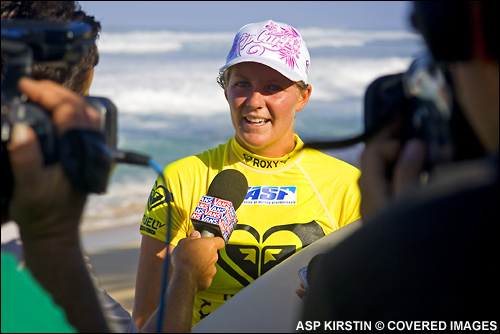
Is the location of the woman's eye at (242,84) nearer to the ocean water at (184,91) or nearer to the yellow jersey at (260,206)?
the yellow jersey at (260,206)

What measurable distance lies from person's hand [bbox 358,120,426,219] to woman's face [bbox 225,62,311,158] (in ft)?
5.58

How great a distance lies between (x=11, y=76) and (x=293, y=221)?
178cm

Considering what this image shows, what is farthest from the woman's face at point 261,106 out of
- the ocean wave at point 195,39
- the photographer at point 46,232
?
the ocean wave at point 195,39

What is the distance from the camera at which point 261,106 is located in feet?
9.27

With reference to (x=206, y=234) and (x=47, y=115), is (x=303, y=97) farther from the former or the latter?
(x=47, y=115)

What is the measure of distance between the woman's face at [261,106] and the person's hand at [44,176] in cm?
173

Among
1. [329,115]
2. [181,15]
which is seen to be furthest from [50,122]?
[181,15]

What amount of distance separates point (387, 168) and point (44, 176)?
67 cm

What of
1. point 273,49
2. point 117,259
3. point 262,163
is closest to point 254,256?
point 262,163

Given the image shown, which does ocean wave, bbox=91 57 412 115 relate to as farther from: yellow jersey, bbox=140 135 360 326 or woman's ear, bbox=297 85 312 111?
yellow jersey, bbox=140 135 360 326

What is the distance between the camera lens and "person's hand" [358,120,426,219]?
1.05 metres

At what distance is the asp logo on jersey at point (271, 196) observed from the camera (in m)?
2.73

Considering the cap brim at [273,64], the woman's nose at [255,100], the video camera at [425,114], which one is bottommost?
the woman's nose at [255,100]

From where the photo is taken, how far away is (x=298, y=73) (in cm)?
283
